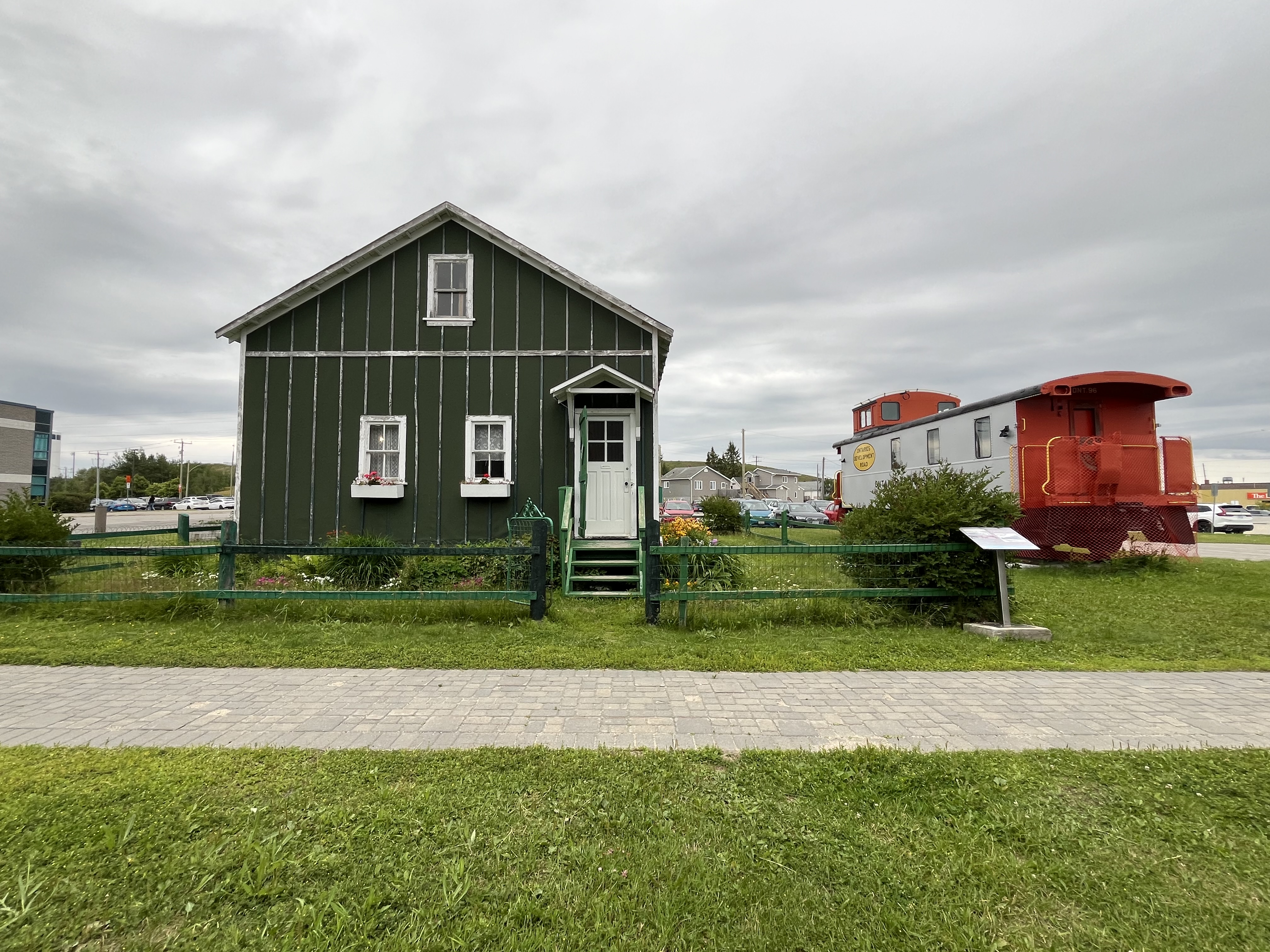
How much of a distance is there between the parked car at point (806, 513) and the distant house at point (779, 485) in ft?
126

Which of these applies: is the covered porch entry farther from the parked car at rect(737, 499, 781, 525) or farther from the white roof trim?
the parked car at rect(737, 499, 781, 525)

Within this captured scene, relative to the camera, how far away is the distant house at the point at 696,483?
79000 mm

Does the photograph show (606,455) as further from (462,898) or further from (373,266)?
(462,898)

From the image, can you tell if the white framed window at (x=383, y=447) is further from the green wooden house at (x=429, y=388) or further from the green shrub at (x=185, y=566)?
the green shrub at (x=185, y=566)

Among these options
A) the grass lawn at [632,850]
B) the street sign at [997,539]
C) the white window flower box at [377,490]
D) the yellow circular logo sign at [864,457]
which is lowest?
the grass lawn at [632,850]

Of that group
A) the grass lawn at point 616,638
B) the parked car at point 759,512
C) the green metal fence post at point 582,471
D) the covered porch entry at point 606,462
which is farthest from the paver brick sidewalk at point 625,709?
the parked car at point 759,512

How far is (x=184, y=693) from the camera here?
5051 millimetres

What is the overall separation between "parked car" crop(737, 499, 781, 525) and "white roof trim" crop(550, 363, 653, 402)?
56.7ft

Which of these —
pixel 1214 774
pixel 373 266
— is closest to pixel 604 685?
pixel 1214 774

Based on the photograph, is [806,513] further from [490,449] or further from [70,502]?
[70,502]

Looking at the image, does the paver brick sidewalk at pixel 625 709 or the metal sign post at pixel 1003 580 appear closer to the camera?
the paver brick sidewalk at pixel 625 709

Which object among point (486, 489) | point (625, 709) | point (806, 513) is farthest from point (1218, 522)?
point (625, 709)

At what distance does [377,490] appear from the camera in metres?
12.1

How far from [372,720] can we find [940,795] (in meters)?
3.76
